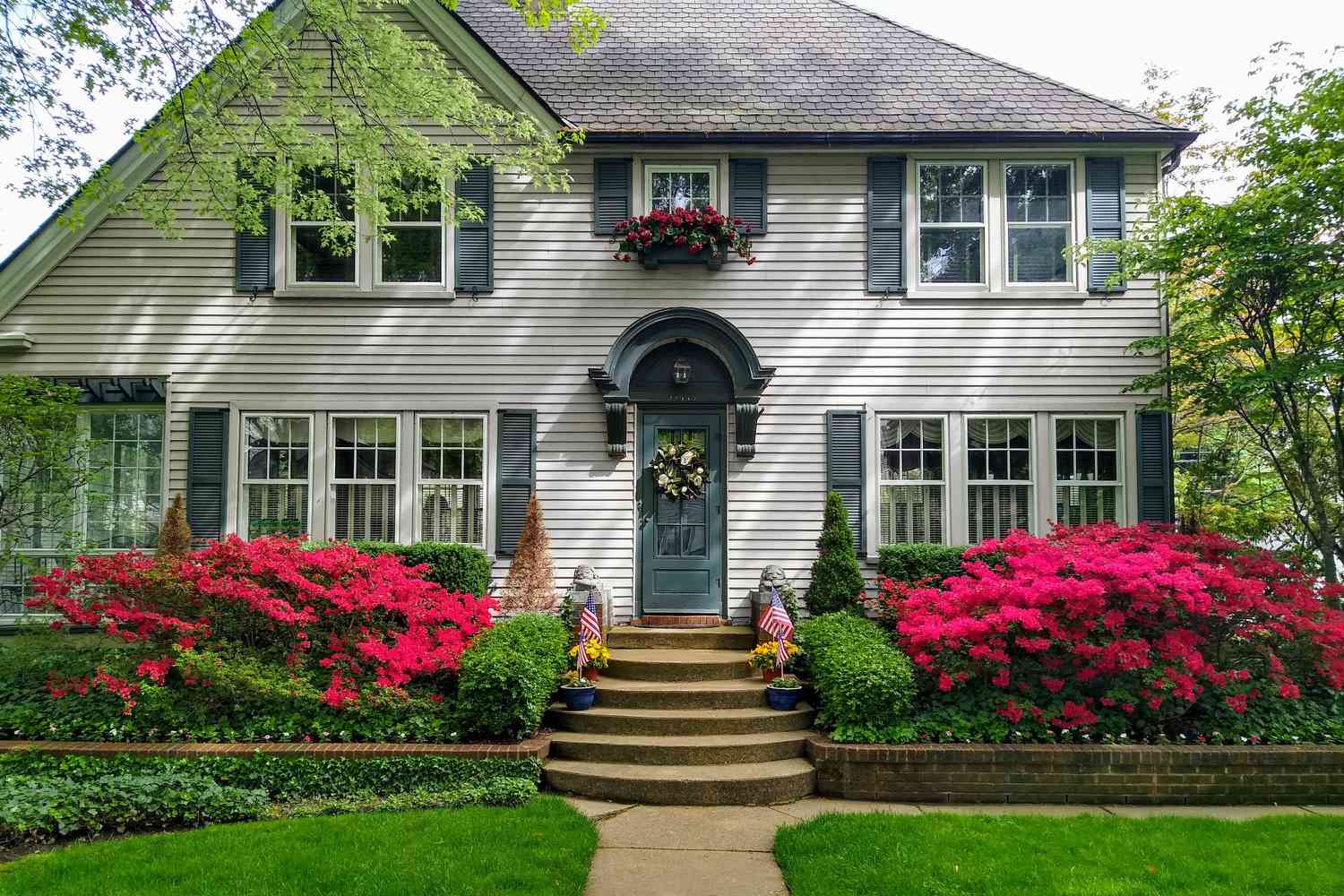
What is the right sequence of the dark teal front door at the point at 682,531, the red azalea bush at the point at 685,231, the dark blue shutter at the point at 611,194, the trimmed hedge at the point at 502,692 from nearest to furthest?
the trimmed hedge at the point at 502,692 → the red azalea bush at the point at 685,231 → the dark teal front door at the point at 682,531 → the dark blue shutter at the point at 611,194

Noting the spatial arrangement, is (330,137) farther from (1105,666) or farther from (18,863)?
(1105,666)

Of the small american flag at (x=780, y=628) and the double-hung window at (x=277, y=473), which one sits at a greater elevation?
the double-hung window at (x=277, y=473)

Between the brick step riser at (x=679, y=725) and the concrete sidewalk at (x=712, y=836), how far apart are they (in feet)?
2.47

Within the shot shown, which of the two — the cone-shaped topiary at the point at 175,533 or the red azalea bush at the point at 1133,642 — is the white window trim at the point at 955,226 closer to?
the red azalea bush at the point at 1133,642

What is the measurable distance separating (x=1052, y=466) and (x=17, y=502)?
34.7 ft

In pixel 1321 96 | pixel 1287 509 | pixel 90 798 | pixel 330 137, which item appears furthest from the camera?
pixel 1287 509

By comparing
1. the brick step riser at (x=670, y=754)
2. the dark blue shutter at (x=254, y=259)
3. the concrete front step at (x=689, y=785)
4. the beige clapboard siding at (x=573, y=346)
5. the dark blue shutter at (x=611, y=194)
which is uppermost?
the dark blue shutter at (x=611, y=194)

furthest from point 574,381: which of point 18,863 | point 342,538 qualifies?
point 18,863

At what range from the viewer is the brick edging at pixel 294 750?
5.66 metres

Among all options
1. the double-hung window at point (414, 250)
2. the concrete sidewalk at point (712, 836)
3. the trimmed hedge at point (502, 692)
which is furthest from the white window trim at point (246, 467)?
the concrete sidewalk at point (712, 836)

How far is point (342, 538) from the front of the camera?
28.8ft

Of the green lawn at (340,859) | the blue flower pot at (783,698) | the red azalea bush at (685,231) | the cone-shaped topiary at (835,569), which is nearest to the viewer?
the green lawn at (340,859)

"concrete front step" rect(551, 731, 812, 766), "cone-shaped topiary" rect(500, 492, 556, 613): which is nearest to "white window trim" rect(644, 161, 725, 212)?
"cone-shaped topiary" rect(500, 492, 556, 613)

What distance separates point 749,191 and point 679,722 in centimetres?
567
